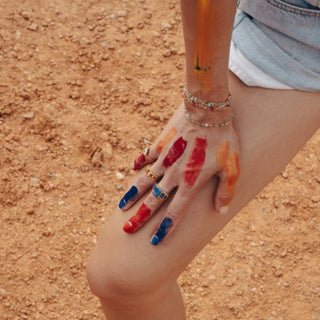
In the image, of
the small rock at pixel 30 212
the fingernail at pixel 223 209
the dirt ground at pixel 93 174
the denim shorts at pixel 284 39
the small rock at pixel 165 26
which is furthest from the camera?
the small rock at pixel 165 26

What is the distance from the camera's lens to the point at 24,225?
238 centimetres

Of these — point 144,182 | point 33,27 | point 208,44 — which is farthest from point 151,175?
point 33,27

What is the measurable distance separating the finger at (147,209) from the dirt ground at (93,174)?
101 cm

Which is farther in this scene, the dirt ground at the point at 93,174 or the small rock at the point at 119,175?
the small rock at the point at 119,175

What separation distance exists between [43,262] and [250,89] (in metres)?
1.30

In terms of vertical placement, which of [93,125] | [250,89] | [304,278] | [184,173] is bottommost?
[304,278]

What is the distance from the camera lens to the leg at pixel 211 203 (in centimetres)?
131

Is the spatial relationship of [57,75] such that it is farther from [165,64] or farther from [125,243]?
[125,243]

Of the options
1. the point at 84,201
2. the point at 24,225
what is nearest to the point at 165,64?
the point at 84,201

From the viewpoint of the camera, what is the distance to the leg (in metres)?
1.31

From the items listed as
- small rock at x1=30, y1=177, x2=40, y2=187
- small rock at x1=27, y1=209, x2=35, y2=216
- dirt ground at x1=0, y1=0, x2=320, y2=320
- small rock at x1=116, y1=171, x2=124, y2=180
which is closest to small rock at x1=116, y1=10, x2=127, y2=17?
dirt ground at x1=0, y1=0, x2=320, y2=320

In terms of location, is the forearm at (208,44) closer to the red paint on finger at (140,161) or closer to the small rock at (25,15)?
the red paint on finger at (140,161)

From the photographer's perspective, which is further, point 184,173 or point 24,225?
point 24,225

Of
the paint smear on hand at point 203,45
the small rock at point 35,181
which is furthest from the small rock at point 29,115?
the paint smear on hand at point 203,45
